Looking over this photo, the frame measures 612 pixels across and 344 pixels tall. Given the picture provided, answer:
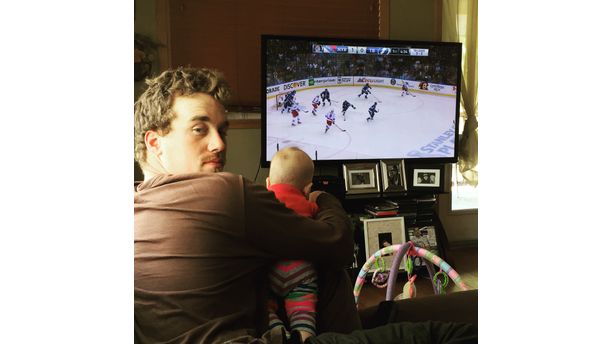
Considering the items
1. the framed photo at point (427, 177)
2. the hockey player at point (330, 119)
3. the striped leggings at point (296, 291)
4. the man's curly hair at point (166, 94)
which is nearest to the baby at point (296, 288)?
the striped leggings at point (296, 291)

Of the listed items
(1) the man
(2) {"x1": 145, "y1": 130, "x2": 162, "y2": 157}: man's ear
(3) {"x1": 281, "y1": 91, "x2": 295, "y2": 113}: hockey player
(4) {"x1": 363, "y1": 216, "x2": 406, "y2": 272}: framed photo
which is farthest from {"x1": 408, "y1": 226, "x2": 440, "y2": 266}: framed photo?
(2) {"x1": 145, "y1": 130, "x2": 162, "y2": 157}: man's ear

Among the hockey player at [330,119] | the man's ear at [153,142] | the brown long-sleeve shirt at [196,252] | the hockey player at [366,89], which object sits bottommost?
Result: the brown long-sleeve shirt at [196,252]

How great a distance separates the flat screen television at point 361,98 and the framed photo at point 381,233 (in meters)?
0.50

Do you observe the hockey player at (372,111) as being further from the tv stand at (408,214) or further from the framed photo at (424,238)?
the framed photo at (424,238)

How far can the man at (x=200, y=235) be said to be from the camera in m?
0.97

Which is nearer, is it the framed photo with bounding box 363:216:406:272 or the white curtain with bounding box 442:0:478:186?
the framed photo with bounding box 363:216:406:272

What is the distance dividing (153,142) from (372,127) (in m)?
3.02

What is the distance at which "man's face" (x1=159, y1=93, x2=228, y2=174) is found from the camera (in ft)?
3.62

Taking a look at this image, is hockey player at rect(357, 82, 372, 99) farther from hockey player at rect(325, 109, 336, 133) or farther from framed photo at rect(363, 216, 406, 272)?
framed photo at rect(363, 216, 406, 272)
